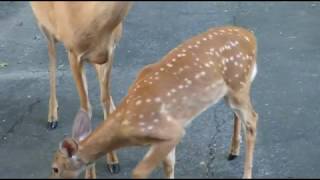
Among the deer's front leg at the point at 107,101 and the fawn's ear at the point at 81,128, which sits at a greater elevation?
the fawn's ear at the point at 81,128

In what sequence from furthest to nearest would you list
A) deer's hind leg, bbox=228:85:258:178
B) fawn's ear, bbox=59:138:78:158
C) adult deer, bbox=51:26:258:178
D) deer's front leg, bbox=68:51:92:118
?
deer's front leg, bbox=68:51:92:118, deer's hind leg, bbox=228:85:258:178, adult deer, bbox=51:26:258:178, fawn's ear, bbox=59:138:78:158

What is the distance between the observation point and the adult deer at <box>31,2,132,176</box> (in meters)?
3.97

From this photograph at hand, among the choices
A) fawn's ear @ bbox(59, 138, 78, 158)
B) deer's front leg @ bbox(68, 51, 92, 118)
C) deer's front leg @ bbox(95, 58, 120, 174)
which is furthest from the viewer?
deer's front leg @ bbox(95, 58, 120, 174)

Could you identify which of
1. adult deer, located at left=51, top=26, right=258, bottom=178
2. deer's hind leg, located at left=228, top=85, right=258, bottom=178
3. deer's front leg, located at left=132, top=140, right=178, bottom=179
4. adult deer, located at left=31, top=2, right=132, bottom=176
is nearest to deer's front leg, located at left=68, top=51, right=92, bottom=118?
adult deer, located at left=31, top=2, right=132, bottom=176

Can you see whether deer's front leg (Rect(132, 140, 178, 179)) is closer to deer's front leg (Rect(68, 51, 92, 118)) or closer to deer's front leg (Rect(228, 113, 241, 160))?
deer's front leg (Rect(68, 51, 92, 118))

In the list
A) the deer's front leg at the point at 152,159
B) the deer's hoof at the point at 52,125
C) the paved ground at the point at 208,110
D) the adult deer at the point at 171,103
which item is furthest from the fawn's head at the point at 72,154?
the deer's hoof at the point at 52,125

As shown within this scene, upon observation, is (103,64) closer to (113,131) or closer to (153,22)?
(113,131)

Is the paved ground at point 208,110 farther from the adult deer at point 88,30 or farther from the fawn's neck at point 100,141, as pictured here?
the fawn's neck at point 100,141

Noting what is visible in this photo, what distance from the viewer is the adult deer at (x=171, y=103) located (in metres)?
3.63

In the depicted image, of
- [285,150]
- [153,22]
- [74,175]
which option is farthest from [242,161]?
[153,22]

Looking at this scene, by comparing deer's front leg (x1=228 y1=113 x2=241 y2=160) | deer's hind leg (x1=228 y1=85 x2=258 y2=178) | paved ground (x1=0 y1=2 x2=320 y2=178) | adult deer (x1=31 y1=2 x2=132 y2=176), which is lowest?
paved ground (x1=0 y1=2 x2=320 y2=178)

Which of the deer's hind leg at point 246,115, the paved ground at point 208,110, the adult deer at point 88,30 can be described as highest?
the adult deer at point 88,30

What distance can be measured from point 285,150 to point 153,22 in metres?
3.81

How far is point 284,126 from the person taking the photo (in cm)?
517
